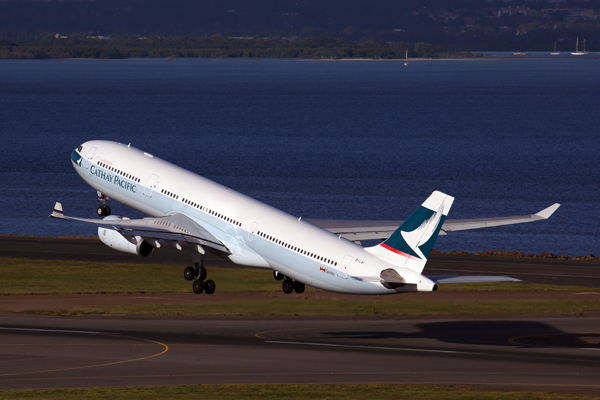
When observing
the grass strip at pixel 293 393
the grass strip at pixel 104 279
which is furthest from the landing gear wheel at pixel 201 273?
the grass strip at pixel 104 279

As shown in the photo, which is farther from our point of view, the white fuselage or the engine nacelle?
the engine nacelle

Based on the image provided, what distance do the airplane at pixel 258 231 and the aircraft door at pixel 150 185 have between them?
3.0 inches

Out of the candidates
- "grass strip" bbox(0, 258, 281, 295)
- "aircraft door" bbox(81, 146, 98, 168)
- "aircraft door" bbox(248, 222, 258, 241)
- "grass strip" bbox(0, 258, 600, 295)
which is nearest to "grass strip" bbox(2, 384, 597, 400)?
"aircraft door" bbox(248, 222, 258, 241)

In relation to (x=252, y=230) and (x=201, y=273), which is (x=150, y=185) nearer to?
(x=201, y=273)

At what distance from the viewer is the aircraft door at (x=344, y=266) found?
49969mm

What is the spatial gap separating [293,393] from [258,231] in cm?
1231

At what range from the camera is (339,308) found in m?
75.3

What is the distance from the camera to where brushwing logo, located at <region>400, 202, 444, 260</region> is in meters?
46.2

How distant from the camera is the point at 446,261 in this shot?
323ft

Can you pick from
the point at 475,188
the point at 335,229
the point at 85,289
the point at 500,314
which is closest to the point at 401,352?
the point at 335,229

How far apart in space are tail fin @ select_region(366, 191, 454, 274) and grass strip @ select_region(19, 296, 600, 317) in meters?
26.1

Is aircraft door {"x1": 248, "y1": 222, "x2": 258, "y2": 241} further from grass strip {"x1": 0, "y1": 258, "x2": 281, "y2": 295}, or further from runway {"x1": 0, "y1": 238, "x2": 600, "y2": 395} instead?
grass strip {"x1": 0, "y1": 258, "x2": 281, "y2": 295}

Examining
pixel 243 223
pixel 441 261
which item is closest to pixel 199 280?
pixel 243 223

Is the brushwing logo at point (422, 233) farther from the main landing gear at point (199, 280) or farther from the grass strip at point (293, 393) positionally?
the main landing gear at point (199, 280)
